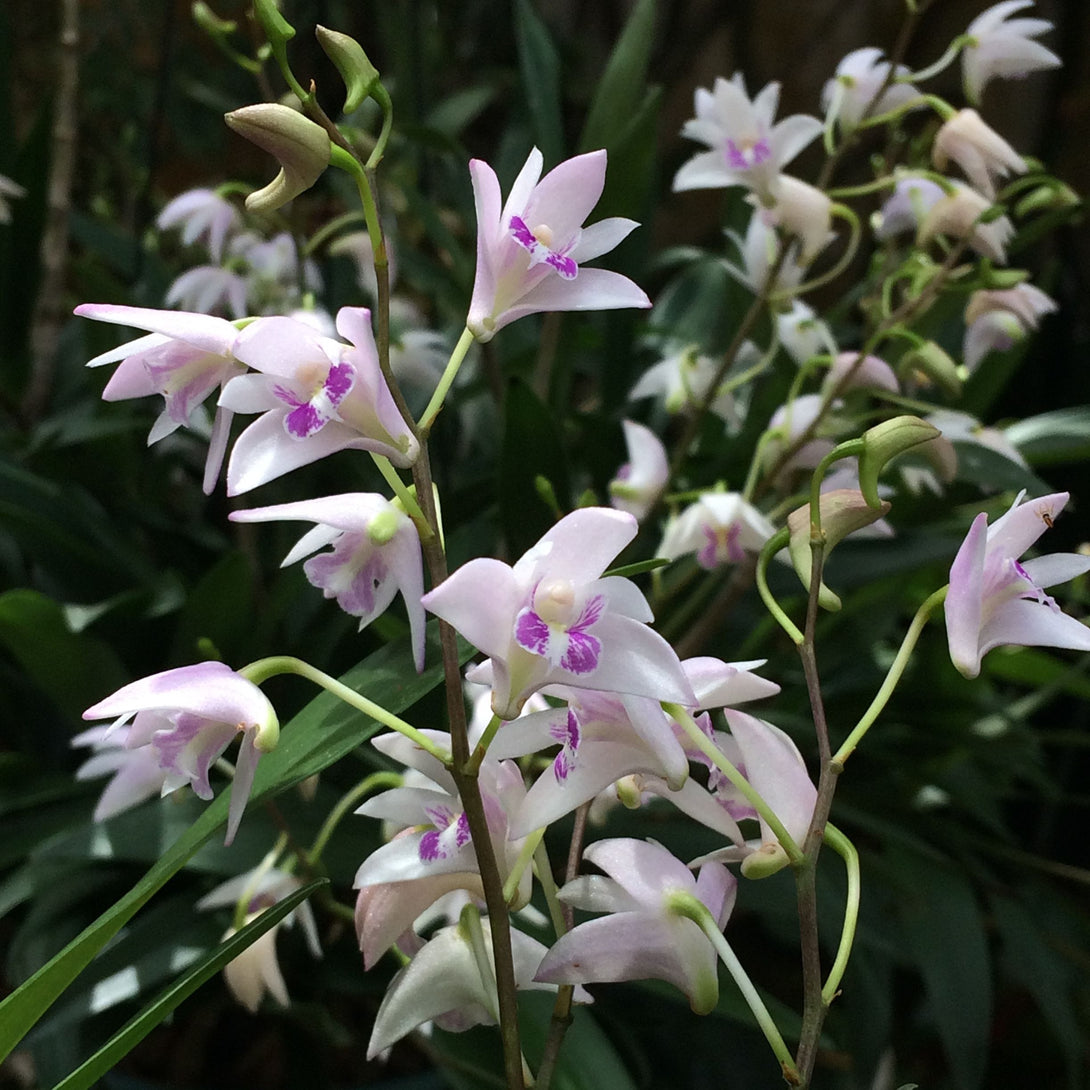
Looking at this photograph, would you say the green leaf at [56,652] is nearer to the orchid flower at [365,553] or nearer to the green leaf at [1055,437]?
the orchid flower at [365,553]

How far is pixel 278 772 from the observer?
27 cm

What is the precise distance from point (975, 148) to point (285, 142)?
1.40 ft

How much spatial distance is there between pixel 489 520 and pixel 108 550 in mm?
268

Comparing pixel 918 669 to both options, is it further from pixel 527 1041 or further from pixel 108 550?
pixel 108 550

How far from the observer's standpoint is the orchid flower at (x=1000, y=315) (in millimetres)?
555

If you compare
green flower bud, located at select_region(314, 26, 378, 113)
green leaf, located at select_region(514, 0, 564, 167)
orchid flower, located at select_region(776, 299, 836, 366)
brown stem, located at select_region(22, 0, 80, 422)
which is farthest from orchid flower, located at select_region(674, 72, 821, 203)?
brown stem, located at select_region(22, 0, 80, 422)

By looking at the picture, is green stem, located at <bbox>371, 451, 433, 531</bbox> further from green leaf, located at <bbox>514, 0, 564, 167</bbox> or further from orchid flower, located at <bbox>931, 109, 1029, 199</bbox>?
green leaf, located at <bbox>514, 0, 564, 167</bbox>

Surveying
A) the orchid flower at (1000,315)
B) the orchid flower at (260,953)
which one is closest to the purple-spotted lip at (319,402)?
the orchid flower at (260,953)

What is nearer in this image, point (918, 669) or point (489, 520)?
point (489, 520)

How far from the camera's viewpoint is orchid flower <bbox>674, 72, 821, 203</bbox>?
0.53 m

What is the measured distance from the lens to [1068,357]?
1.02m

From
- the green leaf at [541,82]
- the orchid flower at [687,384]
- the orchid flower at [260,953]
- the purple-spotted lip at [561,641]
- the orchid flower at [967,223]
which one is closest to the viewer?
the purple-spotted lip at [561,641]

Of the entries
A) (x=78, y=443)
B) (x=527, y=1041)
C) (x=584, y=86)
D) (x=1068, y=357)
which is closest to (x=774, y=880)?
(x=527, y=1041)

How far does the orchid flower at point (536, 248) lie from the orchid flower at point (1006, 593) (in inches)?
4.0
